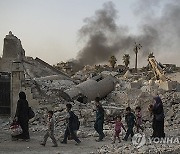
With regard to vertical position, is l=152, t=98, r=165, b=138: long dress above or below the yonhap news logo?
above

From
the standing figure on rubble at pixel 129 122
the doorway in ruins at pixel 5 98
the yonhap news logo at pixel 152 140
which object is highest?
the doorway in ruins at pixel 5 98

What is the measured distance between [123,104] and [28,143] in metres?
7.84

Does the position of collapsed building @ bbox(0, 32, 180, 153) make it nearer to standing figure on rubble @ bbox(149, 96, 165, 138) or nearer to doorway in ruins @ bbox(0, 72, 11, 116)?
doorway in ruins @ bbox(0, 72, 11, 116)

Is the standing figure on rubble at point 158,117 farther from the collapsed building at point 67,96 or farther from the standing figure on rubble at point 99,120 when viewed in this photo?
the standing figure on rubble at point 99,120

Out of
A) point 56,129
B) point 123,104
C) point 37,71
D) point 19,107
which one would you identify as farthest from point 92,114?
point 37,71

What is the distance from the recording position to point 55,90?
17094mm

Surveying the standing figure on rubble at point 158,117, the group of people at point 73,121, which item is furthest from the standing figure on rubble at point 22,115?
the standing figure on rubble at point 158,117

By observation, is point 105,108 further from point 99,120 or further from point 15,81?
point 99,120

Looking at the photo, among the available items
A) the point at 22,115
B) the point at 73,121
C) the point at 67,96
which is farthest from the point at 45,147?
the point at 67,96

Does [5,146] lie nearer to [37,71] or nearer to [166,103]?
[166,103]

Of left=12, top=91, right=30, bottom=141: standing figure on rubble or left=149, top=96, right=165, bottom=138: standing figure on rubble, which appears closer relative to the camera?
left=149, top=96, right=165, bottom=138: standing figure on rubble

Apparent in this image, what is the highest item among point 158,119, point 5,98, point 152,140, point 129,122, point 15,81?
point 15,81

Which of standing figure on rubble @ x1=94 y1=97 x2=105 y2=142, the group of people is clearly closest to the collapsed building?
standing figure on rubble @ x1=94 y1=97 x2=105 y2=142

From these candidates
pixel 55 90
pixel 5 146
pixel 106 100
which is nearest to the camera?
pixel 5 146
